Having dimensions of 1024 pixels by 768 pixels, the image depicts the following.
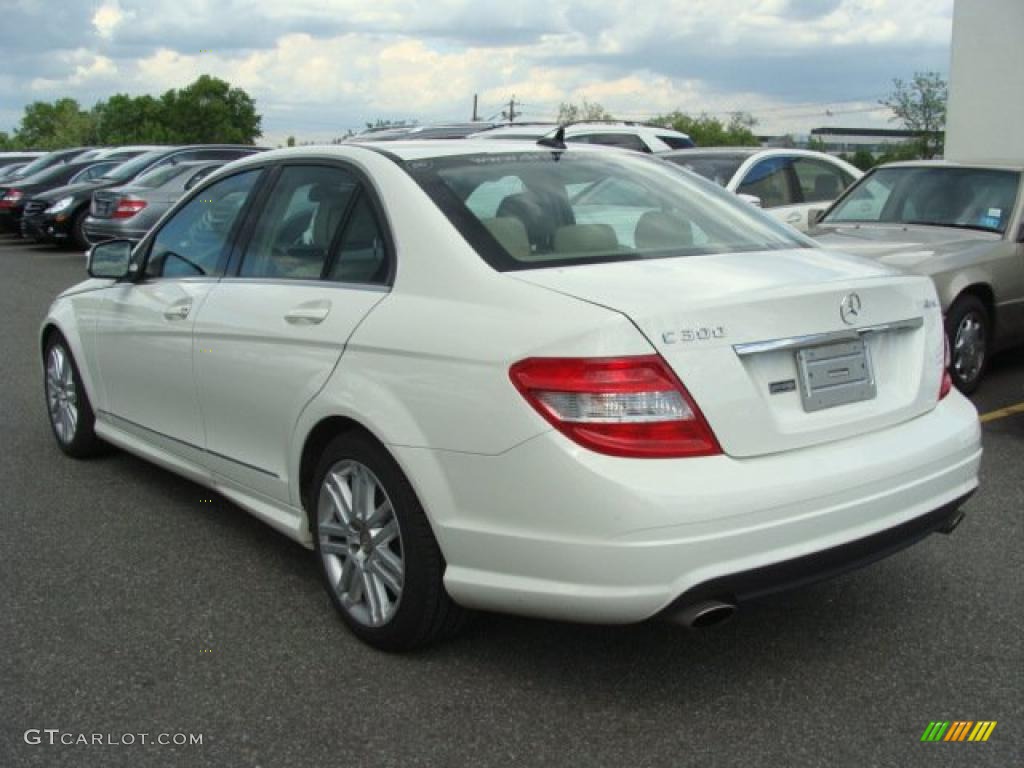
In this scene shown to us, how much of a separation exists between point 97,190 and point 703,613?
16.2m

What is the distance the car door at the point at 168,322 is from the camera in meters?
4.50

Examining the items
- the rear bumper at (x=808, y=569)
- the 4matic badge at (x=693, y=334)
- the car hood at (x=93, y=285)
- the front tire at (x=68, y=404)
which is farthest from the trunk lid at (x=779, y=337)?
the front tire at (x=68, y=404)

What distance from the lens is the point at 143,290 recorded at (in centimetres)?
495

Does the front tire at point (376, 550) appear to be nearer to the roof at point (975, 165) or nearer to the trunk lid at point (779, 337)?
the trunk lid at point (779, 337)

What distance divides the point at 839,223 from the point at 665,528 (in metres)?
6.19

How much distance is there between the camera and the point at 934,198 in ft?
26.8

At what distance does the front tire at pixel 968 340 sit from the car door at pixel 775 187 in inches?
128

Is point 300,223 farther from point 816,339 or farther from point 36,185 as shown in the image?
point 36,185

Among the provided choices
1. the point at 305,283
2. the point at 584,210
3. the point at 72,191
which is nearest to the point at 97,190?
the point at 72,191

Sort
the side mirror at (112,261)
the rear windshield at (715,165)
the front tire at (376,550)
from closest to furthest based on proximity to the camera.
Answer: the front tire at (376,550) < the side mirror at (112,261) < the rear windshield at (715,165)

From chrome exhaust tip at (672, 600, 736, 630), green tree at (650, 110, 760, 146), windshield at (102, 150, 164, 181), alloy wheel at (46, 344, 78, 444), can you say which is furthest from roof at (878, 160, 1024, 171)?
green tree at (650, 110, 760, 146)

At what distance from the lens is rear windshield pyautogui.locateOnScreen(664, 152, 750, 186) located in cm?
1040

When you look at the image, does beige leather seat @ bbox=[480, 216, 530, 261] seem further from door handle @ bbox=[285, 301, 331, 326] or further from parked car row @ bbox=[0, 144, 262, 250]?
parked car row @ bbox=[0, 144, 262, 250]

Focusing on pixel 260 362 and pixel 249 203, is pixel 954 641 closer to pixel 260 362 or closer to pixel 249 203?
pixel 260 362
